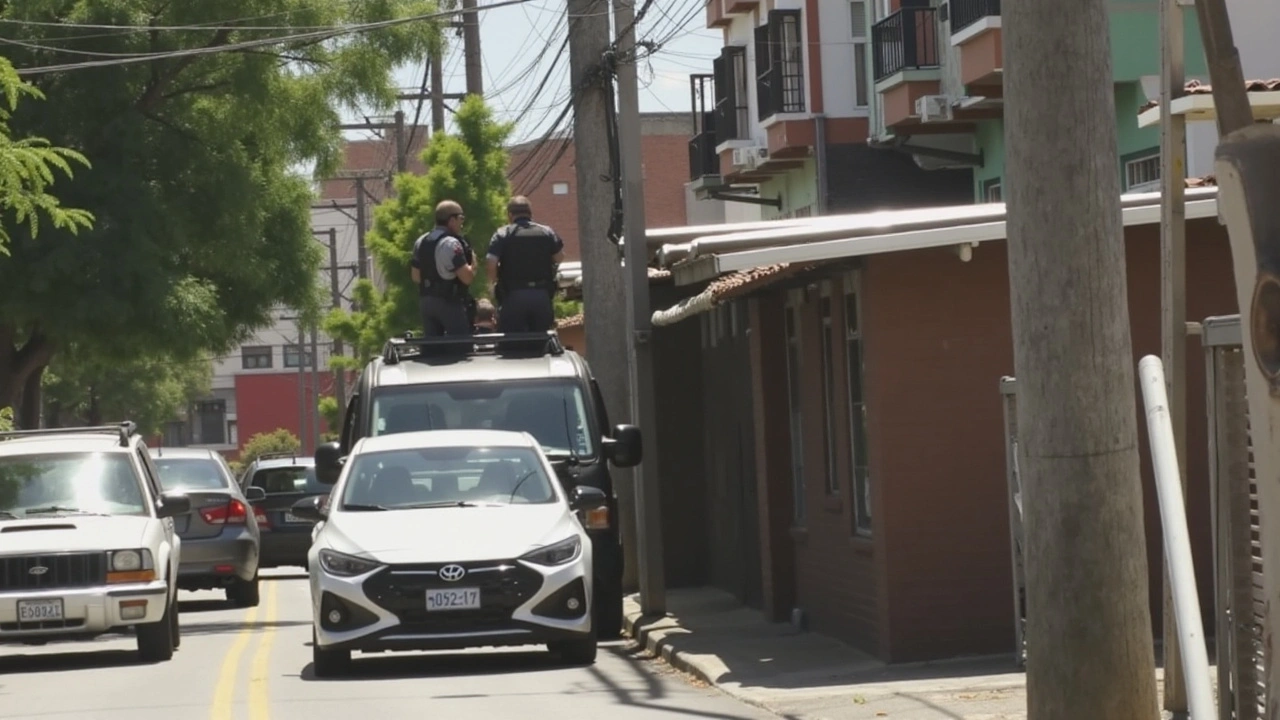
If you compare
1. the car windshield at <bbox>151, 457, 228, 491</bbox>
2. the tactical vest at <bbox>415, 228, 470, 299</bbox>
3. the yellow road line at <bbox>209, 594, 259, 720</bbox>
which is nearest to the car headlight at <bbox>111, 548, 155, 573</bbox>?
the yellow road line at <bbox>209, 594, 259, 720</bbox>

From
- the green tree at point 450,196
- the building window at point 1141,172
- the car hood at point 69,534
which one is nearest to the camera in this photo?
the car hood at point 69,534

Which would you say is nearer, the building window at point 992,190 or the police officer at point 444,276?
the police officer at point 444,276

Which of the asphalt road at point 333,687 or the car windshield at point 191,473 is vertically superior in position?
the car windshield at point 191,473

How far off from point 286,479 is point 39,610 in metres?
13.8

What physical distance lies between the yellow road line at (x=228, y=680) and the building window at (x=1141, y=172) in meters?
10.5

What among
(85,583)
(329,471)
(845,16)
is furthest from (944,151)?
(85,583)

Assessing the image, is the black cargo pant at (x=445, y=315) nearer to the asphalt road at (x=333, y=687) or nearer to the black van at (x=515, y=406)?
the black van at (x=515, y=406)

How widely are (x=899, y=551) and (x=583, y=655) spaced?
2.40m

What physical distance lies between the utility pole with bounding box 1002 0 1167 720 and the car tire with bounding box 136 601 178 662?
31.5 feet

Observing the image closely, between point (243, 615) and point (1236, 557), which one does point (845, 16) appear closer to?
point (243, 615)

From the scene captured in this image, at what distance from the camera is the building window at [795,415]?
17.6 metres

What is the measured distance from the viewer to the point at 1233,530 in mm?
7906

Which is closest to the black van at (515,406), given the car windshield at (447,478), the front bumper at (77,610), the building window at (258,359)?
the car windshield at (447,478)

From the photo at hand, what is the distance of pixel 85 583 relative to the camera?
16141mm
